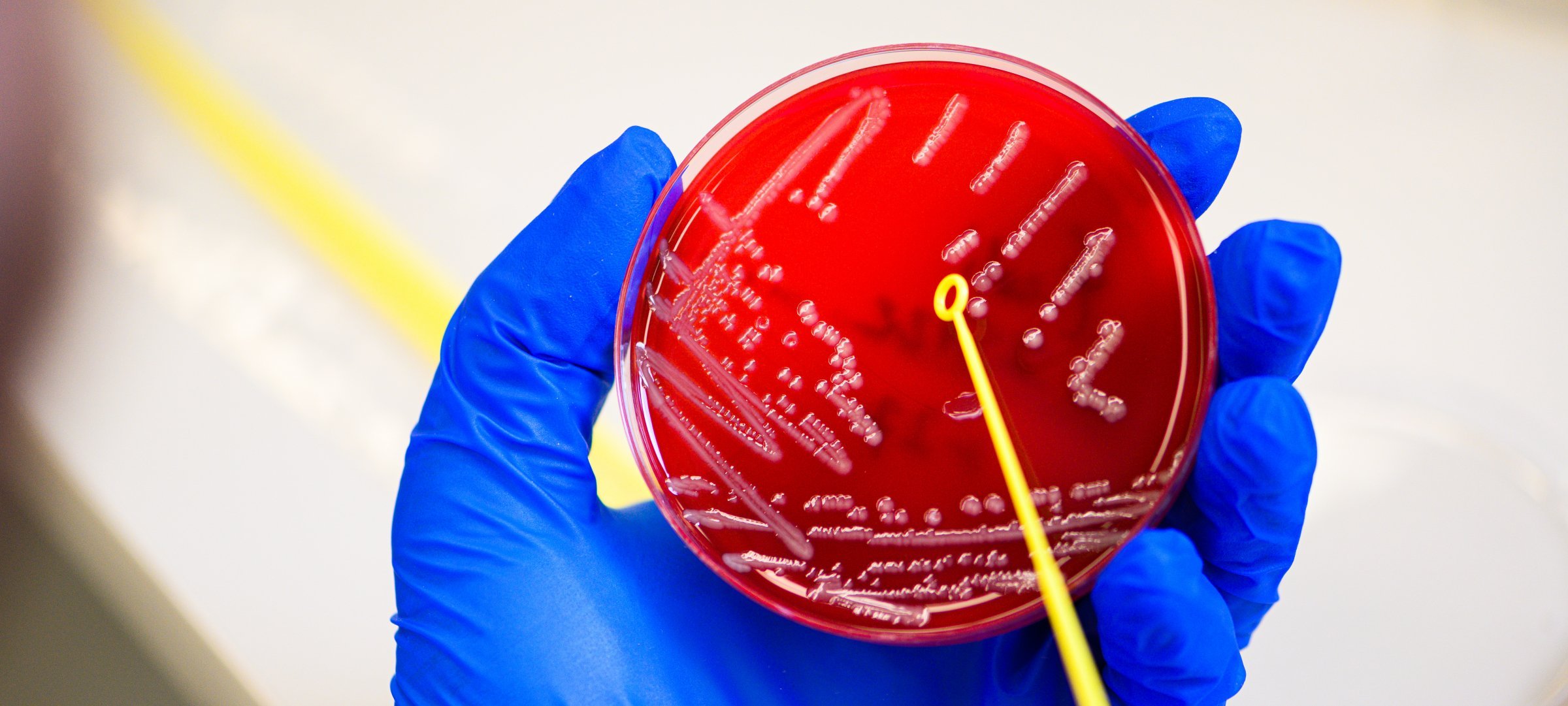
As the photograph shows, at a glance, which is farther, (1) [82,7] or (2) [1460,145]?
(1) [82,7]

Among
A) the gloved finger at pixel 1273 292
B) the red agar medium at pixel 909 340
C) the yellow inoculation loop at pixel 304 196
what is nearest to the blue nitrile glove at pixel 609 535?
the gloved finger at pixel 1273 292

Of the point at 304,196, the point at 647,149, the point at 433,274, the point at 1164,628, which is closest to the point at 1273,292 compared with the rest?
the point at 1164,628

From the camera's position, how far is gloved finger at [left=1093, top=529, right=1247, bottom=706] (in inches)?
35.4

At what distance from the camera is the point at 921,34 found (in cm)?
166

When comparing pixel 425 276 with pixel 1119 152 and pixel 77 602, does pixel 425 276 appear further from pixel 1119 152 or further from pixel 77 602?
pixel 1119 152

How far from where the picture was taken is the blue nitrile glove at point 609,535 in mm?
1051

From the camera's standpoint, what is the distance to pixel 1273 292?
1014 mm

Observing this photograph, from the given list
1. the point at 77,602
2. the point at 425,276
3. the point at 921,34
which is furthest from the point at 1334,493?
the point at 77,602

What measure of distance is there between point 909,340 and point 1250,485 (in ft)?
1.32

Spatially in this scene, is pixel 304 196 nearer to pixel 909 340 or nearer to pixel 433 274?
pixel 433 274

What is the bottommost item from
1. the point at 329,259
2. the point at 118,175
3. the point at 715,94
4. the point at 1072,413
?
the point at 1072,413

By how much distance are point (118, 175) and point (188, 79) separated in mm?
256

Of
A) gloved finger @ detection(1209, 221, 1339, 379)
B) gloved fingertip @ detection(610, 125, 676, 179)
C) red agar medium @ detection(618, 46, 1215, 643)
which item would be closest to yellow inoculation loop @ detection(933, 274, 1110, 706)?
red agar medium @ detection(618, 46, 1215, 643)

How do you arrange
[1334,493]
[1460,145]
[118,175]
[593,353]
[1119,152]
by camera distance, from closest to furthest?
[1119,152] < [593,353] < [1334,493] < [1460,145] < [118,175]
